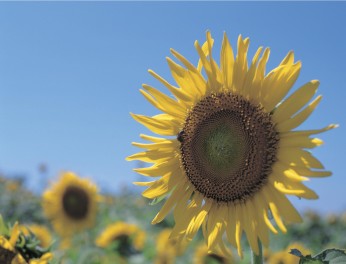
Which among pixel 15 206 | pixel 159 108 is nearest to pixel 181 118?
pixel 159 108

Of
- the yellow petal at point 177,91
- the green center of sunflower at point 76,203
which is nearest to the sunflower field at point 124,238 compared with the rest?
the green center of sunflower at point 76,203

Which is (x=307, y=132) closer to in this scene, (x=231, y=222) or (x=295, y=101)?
(x=295, y=101)

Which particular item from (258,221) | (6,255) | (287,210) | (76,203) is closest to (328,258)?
(287,210)

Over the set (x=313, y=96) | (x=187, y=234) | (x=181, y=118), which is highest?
(x=313, y=96)

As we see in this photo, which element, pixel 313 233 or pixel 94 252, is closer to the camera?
pixel 94 252

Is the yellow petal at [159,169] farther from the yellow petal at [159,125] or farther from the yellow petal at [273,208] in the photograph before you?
the yellow petal at [273,208]

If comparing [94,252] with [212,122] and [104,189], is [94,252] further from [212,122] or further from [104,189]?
[104,189]
